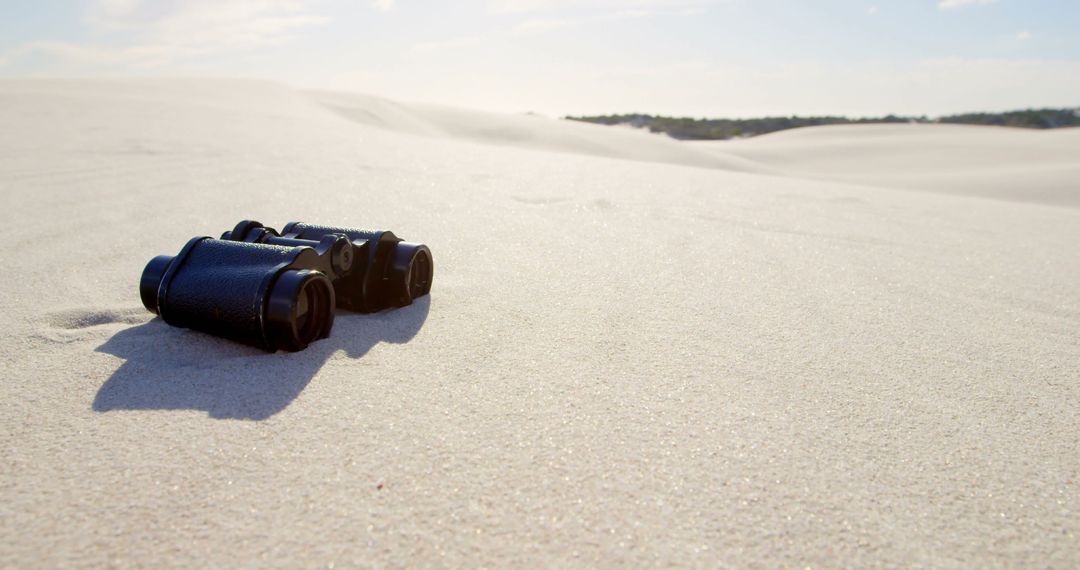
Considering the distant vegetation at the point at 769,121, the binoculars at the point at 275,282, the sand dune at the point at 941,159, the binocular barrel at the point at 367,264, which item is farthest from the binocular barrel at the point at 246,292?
the distant vegetation at the point at 769,121

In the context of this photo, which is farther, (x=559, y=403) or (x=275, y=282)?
(x=275, y=282)

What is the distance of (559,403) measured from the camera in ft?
4.55

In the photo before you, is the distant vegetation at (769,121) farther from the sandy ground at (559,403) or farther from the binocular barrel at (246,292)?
the binocular barrel at (246,292)

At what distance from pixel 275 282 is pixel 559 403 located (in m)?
0.68

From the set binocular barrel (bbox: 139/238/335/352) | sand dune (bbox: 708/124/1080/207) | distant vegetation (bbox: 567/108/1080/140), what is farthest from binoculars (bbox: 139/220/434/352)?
distant vegetation (bbox: 567/108/1080/140)

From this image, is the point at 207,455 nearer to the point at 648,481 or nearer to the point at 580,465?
the point at 580,465

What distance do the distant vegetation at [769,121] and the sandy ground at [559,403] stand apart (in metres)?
16.4

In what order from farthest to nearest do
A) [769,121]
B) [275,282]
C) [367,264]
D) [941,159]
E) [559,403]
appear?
1. [769,121]
2. [941,159]
3. [367,264]
4. [275,282]
5. [559,403]

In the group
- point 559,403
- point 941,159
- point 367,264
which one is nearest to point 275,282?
point 367,264

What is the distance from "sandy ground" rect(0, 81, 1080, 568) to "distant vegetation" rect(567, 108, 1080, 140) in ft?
53.8

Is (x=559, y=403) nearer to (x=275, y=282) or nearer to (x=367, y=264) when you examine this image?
(x=275, y=282)

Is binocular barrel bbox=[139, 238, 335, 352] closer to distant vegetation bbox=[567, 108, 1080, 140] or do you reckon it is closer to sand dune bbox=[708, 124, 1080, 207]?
sand dune bbox=[708, 124, 1080, 207]

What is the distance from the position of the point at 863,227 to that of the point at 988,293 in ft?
3.99

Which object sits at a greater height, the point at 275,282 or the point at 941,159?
the point at 941,159
